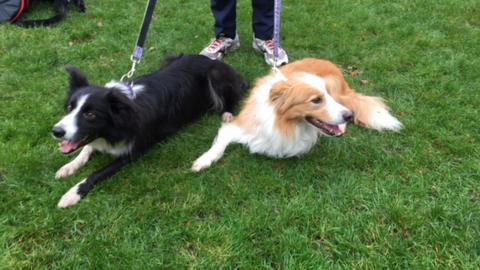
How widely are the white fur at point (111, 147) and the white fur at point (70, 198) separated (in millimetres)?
390

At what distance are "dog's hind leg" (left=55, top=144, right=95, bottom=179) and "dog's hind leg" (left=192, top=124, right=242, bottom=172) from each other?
2.85 ft

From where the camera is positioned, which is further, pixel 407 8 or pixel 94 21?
pixel 407 8

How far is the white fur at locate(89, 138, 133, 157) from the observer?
123 inches

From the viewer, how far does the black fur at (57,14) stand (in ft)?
A: 17.8

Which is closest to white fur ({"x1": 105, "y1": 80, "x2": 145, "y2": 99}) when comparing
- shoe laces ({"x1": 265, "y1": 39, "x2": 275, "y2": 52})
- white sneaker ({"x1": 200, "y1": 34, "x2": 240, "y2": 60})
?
white sneaker ({"x1": 200, "y1": 34, "x2": 240, "y2": 60})

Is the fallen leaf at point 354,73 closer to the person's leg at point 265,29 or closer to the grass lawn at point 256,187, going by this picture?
the grass lawn at point 256,187

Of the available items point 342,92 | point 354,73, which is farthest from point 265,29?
point 342,92

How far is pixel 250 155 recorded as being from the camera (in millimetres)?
3461

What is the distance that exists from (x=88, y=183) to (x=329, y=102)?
1.88 meters

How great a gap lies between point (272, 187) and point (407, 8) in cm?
457

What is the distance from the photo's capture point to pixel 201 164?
3311 millimetres

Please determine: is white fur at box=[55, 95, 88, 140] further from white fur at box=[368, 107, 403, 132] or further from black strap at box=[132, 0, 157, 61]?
white fur at box=[368, 107, 403, 132]

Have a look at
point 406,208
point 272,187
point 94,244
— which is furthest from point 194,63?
point 406,208

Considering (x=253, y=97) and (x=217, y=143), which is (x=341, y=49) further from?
(x=217, y=143)
